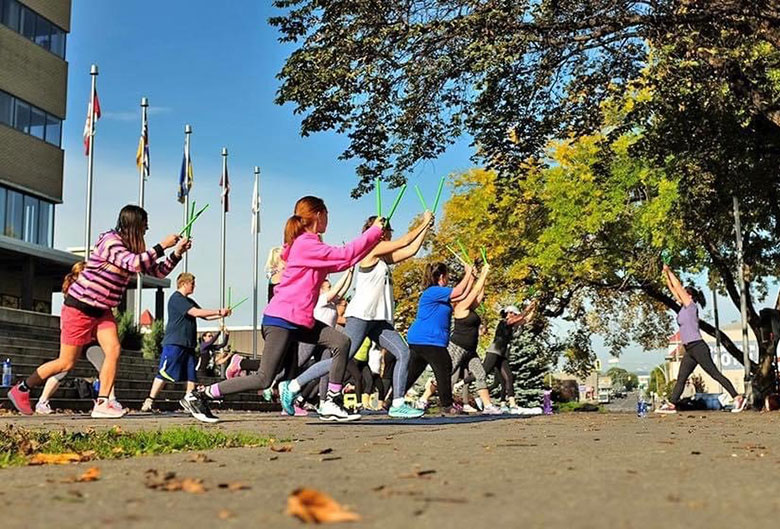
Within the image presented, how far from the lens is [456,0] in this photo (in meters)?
11.5

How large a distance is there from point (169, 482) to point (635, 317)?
36.0 m

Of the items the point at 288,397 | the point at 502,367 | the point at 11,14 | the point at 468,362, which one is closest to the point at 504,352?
the point at 502,367

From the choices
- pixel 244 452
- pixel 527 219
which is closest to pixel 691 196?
pixel 527 219

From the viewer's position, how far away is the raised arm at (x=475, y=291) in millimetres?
13914

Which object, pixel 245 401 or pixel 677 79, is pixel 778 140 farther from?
pixel 245 401

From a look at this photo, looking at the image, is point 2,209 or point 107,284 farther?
point 2,209

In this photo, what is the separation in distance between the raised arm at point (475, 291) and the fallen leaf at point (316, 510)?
10.6 m

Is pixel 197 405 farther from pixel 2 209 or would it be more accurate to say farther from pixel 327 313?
pixel 2 209

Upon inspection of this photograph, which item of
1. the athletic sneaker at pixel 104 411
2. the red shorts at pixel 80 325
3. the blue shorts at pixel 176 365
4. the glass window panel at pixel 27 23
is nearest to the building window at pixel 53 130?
the glass window panel at pixel 27 23

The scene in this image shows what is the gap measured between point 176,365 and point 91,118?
2536 cm

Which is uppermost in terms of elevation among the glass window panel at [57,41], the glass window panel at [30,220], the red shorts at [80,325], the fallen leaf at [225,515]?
the glass window panel at [57,41]

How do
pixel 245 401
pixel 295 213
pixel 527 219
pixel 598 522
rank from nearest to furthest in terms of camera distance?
1. pixel 598 522
2. pixel 295 213
3. pixel 245 401
4. pixel 527 219

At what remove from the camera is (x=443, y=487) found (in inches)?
155

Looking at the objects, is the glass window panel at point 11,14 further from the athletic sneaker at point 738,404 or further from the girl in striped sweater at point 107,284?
the girl in striped sweater at point 107,284
